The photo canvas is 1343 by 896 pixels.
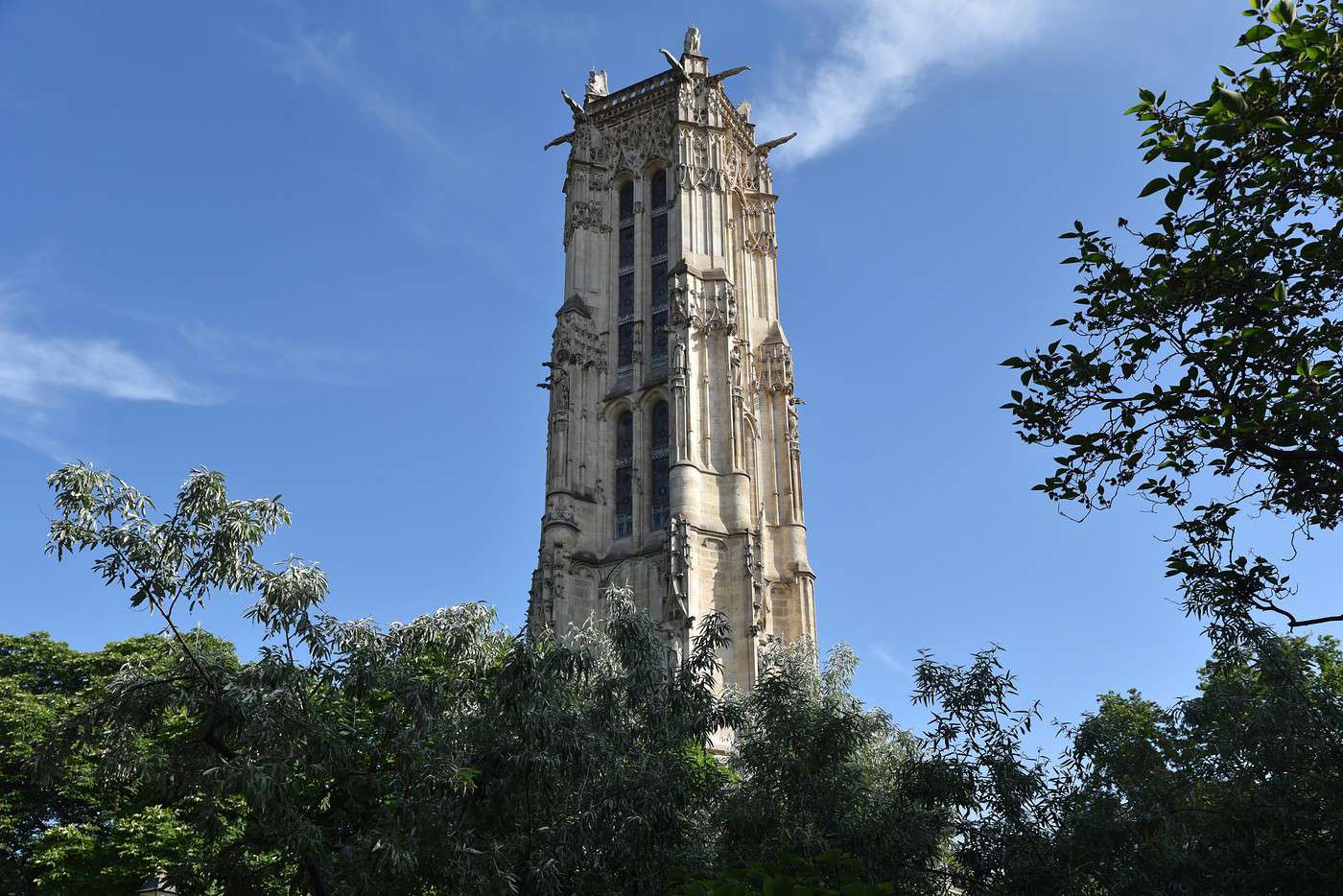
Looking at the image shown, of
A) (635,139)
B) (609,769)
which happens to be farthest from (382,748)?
(635,139)

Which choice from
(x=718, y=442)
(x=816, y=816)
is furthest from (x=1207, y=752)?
(x=718, y=442)

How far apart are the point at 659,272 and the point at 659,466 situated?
→ 824 cm

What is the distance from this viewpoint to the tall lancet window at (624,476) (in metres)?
41.2

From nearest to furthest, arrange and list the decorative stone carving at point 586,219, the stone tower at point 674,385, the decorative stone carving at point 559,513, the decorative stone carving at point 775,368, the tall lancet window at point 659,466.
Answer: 1. the stone tower at point 674,385
2. the decorative stone carving at point 559,513
3. the tall lancet window at point 659,466
4. the decorative stone carving at point 775,368
5. the decorative stone carving at point 586,219

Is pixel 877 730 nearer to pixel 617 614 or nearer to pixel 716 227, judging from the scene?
pixel 617 614

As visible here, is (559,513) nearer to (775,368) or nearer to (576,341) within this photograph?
(576,341)

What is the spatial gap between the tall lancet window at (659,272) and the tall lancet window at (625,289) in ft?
2.73

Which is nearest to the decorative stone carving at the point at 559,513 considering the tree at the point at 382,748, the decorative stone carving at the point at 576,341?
the decorative stone carving at the point at 576,341

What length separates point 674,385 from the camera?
4088 centimetres

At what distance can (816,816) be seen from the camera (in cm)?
1644

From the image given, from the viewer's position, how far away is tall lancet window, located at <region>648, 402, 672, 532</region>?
133 ft

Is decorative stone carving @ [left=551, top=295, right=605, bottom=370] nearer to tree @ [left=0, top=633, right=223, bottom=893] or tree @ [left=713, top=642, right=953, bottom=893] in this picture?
tree @ [left=0, top=633, right=223, bottom=893]

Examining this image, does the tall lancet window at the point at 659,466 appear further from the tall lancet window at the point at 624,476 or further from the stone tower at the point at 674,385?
the tall lancet window at the point at 624,476

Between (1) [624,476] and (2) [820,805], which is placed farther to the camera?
(1) [624,476]
